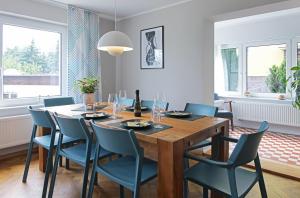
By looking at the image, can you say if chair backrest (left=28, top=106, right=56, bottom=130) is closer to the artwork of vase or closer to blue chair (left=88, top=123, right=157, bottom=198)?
blue chair (left=88, top=123, right=157, bottom=198)

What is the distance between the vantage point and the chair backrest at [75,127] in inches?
73.4

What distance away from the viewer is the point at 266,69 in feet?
16.7

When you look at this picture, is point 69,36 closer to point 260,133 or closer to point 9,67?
point 9,67

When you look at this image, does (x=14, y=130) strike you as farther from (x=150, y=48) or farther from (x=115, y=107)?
(x=150, y=48)

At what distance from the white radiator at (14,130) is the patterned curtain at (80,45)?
86 cm

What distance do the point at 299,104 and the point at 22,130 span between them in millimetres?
3937

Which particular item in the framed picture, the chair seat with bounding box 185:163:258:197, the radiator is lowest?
the chair seat with bounding box 185:163:258:197

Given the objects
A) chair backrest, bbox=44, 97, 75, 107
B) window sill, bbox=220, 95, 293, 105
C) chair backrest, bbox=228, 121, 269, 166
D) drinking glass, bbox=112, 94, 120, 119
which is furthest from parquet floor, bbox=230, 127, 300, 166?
chair backrest, bbox=44, 97, 75, 107

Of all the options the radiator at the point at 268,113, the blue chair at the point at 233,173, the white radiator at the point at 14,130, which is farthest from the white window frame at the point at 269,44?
the white radiator at the point at 14,130

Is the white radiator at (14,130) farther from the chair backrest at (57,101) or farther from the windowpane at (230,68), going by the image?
the windowpane at (230,68)

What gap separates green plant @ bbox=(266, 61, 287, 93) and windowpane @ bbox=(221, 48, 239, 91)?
739 mm

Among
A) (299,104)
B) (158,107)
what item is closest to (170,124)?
(158,107)

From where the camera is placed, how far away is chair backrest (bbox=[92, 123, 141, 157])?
4.87ft

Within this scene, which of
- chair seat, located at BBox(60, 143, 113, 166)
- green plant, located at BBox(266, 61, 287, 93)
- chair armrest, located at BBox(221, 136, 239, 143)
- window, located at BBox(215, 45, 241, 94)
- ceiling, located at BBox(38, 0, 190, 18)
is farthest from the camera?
window, located at BBox(215, 45, 241, 94)
